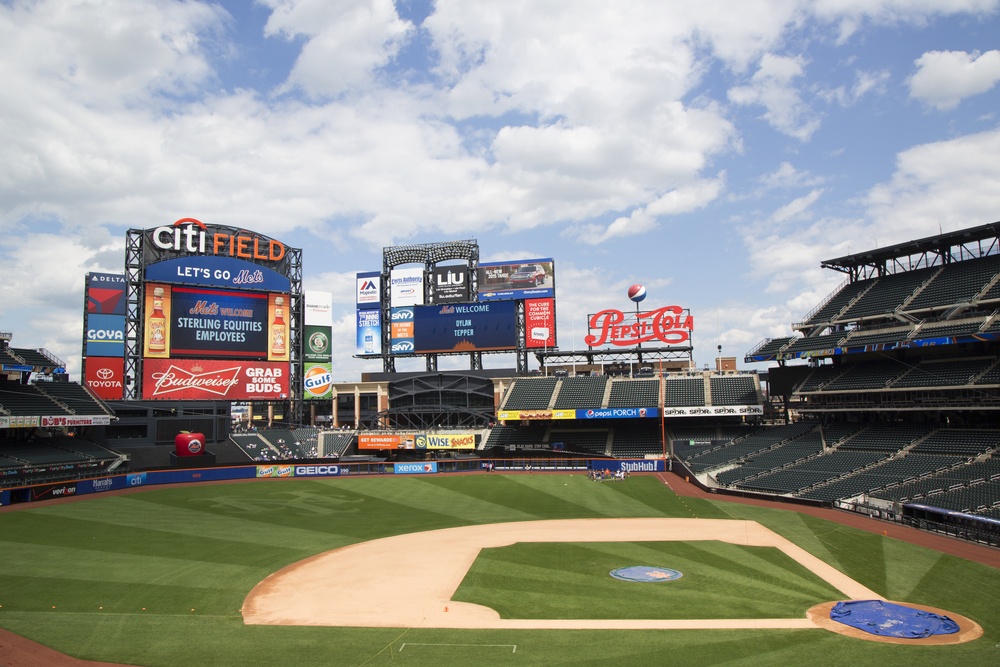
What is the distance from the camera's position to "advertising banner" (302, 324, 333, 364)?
81.7 meters

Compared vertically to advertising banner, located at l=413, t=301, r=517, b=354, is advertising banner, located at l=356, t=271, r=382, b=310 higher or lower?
higher

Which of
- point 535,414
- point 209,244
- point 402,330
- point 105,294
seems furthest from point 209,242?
point 535,414

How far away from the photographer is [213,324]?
6525 centimetres

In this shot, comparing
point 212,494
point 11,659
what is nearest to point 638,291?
point 212,494

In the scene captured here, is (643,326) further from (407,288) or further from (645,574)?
(645,574)

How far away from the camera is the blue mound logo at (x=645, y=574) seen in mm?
24062

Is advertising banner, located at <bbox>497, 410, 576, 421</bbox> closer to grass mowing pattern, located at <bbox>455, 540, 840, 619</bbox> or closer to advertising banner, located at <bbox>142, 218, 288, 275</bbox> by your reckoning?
advertising banner, located at <bbox>142, 218, 288, 275</bbox>

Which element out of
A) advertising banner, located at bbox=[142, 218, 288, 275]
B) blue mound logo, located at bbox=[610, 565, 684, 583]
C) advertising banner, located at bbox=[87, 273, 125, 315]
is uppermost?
advertising banner, located at bbox=[142, 218, 288, 275]

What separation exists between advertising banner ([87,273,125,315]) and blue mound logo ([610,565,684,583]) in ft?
225

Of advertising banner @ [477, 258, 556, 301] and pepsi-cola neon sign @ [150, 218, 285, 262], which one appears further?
advertising banner @ [477, 258, 556, 301]

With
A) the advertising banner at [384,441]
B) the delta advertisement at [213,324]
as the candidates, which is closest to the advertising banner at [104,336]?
the delta advertisement at [213,324]

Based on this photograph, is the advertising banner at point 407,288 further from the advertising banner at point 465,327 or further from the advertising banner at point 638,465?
the advertising banner at point 638,465

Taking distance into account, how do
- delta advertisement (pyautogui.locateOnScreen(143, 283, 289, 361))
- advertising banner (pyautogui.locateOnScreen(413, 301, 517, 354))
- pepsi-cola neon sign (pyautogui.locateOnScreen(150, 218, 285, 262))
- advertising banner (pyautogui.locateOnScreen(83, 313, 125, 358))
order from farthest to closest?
advertising banner (pyautogui.locateOnScreen(413, 301, 517, 354)) → advertising banner (pyautogui.locateOnScreen(83, 313, 125, 358)) → pepsi-cola neon sign (pyautogui.locateOnScreen(150, 218, 285, 262)) → delta advertisement (pyautogui.locateOnScreen(143, 283, 289, 361))

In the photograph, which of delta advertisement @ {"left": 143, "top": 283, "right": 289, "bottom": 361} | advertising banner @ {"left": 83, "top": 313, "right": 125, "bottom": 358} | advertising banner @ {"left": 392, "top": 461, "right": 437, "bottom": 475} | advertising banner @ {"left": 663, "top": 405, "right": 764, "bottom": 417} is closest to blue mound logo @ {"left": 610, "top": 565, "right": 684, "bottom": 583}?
advertising banner @ {"left": 663, "top": 405, "right": 764, "bottom": 417}
